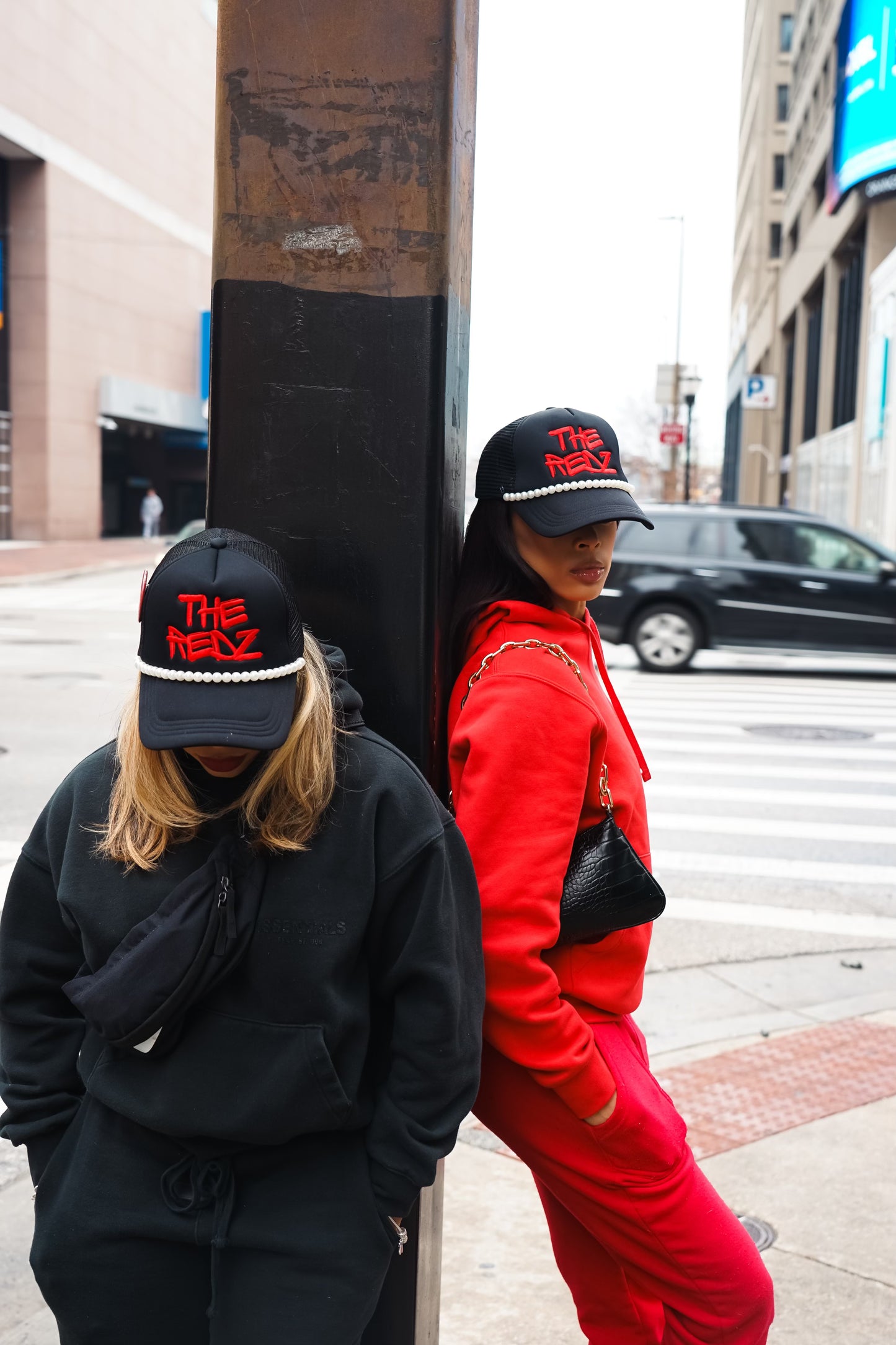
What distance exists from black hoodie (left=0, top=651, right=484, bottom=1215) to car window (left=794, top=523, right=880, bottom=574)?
13635mm

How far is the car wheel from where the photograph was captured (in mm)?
15102

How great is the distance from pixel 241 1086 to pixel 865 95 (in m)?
30.4

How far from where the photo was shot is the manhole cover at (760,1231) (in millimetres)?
3451

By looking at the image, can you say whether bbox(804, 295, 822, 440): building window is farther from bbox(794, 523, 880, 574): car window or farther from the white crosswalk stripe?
the white crosswalk stripe

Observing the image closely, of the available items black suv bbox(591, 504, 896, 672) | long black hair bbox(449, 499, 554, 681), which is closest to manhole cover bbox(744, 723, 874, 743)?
black suv bbox(591, 504, 896, 672)

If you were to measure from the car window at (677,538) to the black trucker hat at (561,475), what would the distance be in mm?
12865

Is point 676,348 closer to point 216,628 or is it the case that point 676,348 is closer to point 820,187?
point 820,187

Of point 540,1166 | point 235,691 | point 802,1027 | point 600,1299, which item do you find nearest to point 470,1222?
point 600,1299

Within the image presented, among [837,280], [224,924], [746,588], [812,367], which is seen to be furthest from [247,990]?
[812,367]

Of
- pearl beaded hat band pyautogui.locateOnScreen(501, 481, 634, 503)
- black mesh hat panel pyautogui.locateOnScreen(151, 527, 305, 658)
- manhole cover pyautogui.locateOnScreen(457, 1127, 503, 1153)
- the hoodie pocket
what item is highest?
pearl beaded hat band pyautogui.locateOnScreen(501, 481, 634, 503)

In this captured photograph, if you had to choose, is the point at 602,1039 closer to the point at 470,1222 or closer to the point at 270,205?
the point at 270,205

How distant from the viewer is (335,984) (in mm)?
1872

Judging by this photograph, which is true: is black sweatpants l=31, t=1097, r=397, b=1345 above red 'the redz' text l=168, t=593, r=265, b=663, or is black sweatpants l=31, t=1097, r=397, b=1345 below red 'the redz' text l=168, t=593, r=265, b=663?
below

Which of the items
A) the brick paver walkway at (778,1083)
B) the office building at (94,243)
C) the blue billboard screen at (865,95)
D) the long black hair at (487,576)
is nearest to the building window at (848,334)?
the blue billboard screen at (865,95)
